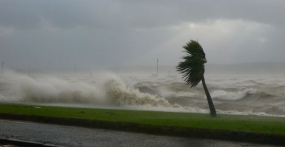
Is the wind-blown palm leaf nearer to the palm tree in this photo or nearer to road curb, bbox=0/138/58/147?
the palm tree

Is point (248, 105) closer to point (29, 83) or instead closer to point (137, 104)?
point (137, 104)

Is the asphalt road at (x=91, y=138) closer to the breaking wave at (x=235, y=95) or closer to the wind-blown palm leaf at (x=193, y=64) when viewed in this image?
the wind-blown palm leaf at (x=193, y=64)

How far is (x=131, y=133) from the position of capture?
1213cm

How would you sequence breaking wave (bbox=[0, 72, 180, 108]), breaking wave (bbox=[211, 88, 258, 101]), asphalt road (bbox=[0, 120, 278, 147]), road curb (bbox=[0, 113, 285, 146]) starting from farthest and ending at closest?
breaking wave (bbox=[211, 88, 258, 101]) < breaking wave (bbox=[0, 72, 180, 108]) < road curb (bbox=[0, 113, 285, 146]) < asphalt road (bbox=[0, 120, 278, 147])

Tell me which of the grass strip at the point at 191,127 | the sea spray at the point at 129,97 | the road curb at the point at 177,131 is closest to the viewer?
the road curb at the point at 177,131

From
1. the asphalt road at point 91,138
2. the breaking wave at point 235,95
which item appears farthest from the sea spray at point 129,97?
the asphalt road at point 91,138

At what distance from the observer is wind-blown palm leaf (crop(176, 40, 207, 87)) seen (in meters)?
15.5

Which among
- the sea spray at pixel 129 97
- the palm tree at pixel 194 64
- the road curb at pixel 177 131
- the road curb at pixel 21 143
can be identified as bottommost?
the road curb at pixel 21 143

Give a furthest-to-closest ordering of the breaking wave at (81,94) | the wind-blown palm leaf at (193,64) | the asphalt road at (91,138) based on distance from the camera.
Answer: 1. the breaking wave at (81,94)
2. the wind-blown palm leaf at (193,64)
3. the asphalt road at (91,138)

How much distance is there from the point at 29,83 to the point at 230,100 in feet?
58.4

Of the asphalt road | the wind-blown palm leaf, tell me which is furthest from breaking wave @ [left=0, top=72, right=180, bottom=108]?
the asphalt road

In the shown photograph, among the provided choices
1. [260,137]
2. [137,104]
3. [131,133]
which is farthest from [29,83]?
[260,137]

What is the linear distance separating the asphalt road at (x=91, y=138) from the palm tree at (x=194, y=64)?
14.8ft

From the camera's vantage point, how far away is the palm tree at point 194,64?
609 inches
